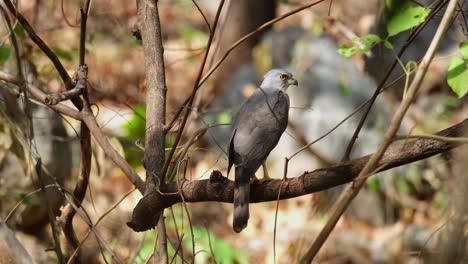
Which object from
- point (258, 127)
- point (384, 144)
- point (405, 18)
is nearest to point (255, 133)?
point (258, 127)

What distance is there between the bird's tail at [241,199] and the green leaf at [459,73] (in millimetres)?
1013

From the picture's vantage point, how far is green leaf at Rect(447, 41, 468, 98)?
119 inches

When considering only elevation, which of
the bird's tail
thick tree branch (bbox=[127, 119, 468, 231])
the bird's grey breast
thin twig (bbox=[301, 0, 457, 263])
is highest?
the bird's grey breast

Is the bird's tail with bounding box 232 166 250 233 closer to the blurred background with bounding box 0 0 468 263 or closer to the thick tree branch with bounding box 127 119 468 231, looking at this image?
the thick tree branch with bounding box 127 119 468 231

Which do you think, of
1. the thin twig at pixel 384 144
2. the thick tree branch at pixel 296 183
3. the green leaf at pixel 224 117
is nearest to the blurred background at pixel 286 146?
the green leaf at pixel 224 117

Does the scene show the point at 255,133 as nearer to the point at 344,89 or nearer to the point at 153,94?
the point at 153,94

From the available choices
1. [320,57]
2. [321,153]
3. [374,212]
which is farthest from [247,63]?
[374,212]

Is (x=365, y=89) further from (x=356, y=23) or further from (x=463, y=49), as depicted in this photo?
→ (x=463, y=49)

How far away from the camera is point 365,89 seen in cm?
909

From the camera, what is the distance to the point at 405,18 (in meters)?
3.15

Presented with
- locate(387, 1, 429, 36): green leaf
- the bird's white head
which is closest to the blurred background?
the bird's white head

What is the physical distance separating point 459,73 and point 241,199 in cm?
109

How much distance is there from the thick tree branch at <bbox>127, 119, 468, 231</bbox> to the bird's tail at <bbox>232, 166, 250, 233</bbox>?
0.03 metres

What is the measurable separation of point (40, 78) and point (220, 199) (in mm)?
2497
